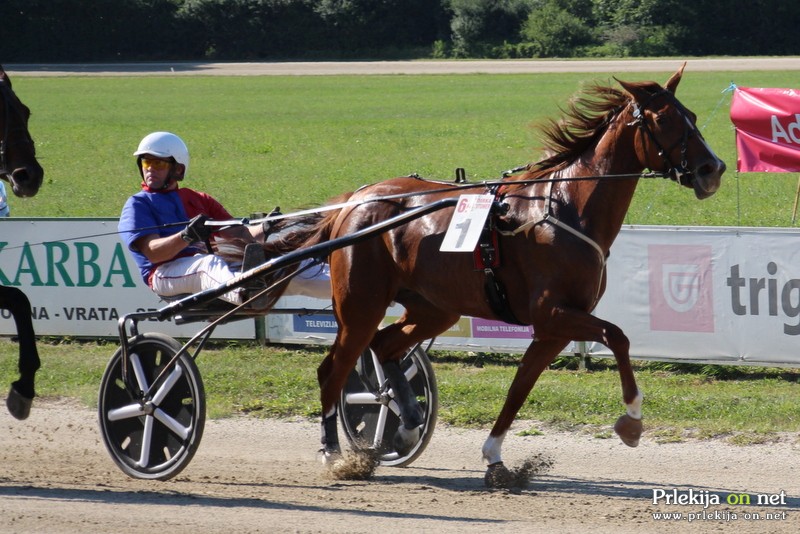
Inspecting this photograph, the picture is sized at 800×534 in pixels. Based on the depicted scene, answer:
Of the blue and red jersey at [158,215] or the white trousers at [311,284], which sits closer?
the blue and red jersey at [158,215]

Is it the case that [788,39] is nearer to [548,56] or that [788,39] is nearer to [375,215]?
[548,56]

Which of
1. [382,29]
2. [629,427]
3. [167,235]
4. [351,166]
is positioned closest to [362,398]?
[167,235]

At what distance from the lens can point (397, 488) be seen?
5930 millimetres

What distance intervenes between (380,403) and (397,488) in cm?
73

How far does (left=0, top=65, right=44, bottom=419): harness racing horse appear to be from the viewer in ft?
20.4

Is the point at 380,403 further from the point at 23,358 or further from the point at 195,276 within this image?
the point at 23,358

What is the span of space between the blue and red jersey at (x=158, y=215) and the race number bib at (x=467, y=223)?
157cm

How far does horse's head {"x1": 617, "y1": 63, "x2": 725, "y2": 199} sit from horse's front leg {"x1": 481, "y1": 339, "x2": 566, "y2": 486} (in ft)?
3.35

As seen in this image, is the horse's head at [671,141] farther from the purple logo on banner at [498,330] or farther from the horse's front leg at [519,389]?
the purple logo on banner at [498,330]

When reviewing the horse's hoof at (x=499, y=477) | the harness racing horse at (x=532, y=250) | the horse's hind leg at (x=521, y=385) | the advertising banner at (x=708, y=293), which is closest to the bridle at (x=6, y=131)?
the harness racing horse at (x=532, y=250)

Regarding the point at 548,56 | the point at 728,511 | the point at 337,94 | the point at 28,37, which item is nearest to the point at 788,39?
the point at 548,56

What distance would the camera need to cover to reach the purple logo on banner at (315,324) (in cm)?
931

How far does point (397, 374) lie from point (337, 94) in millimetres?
30296

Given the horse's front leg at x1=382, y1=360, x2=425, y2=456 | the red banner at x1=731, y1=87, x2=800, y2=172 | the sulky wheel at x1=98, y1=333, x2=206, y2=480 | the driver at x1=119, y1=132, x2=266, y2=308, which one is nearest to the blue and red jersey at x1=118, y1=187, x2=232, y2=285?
the driver at x1=119, y1=132, x2=266, y2=308
